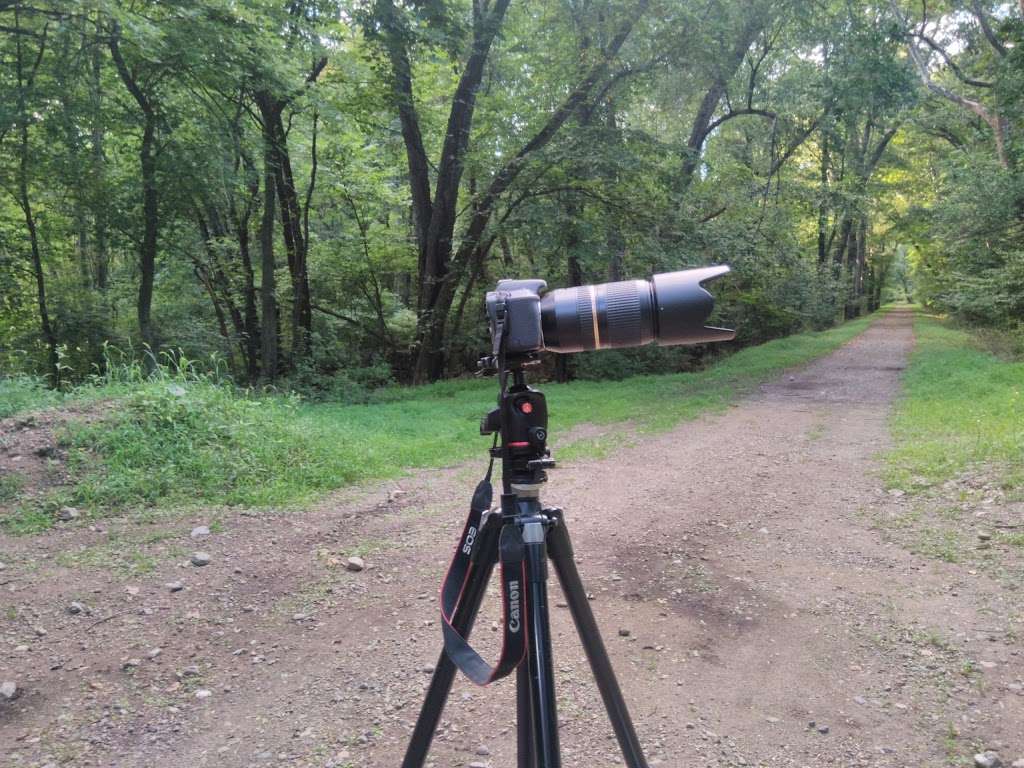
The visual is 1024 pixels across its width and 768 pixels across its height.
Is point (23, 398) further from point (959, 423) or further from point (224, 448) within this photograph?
point (959, 423)

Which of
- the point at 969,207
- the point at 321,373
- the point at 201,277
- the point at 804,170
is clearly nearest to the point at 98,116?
the point at 201,277

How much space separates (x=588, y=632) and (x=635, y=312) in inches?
32.5

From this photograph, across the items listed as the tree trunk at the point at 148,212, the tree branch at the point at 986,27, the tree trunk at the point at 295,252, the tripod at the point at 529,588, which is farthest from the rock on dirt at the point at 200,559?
the tree branch at the point at 986,27

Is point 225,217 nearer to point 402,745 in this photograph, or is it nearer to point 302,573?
point 302,573

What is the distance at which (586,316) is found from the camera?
1590 mm

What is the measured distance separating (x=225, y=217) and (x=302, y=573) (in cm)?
1165

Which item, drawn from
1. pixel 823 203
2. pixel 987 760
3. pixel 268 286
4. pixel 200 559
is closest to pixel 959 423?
pixel 987 760

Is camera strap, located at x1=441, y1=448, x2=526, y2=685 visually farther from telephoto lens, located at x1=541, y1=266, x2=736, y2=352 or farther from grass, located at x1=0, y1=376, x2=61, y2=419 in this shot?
grass, located at x1=0, y1=376, x2=61, y2=419

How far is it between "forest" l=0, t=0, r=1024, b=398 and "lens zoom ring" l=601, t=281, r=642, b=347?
7.63m

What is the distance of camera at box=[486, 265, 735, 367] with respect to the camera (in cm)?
158

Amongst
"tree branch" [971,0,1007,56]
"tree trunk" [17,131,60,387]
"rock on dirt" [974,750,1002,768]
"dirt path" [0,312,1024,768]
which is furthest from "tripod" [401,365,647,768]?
"tree branch" [971,0,1007,56]

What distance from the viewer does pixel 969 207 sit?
14.9m

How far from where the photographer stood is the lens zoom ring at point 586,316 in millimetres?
1590

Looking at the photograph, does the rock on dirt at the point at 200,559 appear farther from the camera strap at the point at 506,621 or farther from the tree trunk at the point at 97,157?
the tree trunk at the point at 97,157
